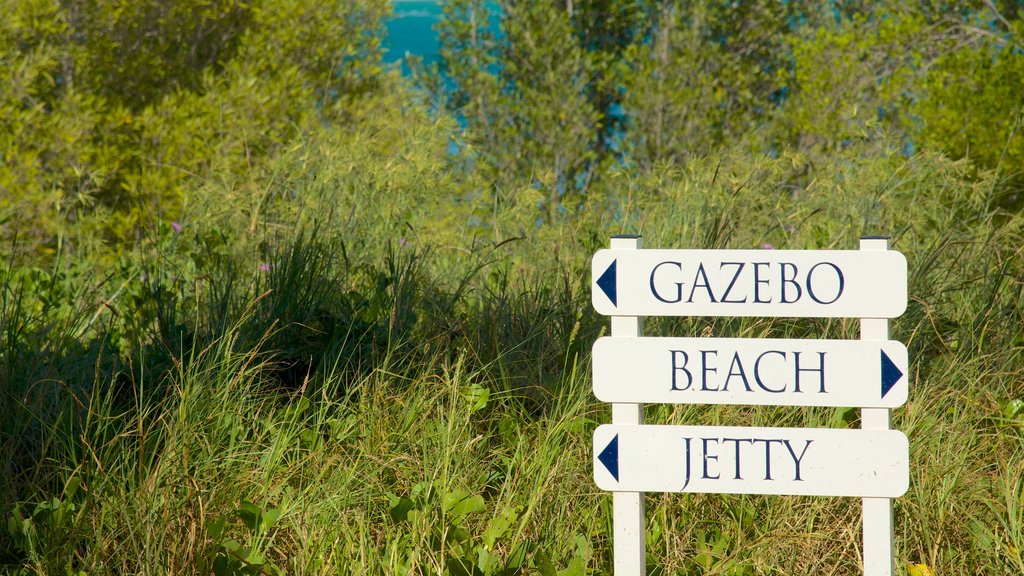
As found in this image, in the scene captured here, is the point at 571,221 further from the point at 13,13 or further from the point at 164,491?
the point at 13,13

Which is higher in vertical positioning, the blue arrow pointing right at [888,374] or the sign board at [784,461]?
the blue arrow pointing right at [888,374]

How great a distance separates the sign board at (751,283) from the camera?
8.53ft

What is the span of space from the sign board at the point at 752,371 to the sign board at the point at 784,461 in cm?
8

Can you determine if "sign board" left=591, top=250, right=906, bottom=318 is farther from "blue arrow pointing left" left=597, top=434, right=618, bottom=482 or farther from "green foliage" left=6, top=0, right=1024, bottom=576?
"green foliage" left=6, top=0, right=1024, bottom=576

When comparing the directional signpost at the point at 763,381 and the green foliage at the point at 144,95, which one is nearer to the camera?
the directional signpost at the point at 763,381

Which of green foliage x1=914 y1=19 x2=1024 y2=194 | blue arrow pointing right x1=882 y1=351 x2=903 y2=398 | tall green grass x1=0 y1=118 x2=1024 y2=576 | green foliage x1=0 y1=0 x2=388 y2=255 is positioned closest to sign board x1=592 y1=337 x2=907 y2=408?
blue arrow pointing right x1=882 y1=351 x2=903 y2=398

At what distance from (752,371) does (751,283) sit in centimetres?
22

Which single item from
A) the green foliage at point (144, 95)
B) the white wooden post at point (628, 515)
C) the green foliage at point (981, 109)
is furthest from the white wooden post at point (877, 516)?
the green foliage at point (144, 95)

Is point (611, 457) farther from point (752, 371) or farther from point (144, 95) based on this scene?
point (144, 95)

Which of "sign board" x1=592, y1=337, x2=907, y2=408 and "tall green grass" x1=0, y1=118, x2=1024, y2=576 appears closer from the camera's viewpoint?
"sign board" x1=592, y1=337, x2=907, y2=408

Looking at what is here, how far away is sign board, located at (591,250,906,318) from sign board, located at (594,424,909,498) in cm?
29

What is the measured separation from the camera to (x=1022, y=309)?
3.99 meters

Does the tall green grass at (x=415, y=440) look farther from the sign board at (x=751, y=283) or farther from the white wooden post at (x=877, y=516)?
the sign board at (x=751, y=283)

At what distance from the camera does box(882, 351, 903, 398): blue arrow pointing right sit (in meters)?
2.58
